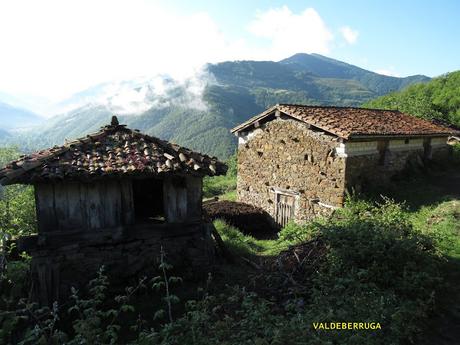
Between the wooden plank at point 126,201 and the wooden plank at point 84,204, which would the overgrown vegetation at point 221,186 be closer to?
the wooden plank at point 126,201

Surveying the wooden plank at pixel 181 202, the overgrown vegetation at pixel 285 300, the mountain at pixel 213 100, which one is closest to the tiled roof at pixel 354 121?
the overgrown vegetation at pixel 285 300

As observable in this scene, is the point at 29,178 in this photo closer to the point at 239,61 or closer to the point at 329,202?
the point at 329,202

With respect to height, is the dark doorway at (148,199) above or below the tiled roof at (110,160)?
below

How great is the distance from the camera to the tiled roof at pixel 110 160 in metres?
6.20

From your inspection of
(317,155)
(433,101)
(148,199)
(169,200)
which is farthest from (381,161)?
(433,101)

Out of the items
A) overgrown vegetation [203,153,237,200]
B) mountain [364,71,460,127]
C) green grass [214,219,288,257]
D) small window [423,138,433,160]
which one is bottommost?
overgrown vegetation [203,153,237,200]

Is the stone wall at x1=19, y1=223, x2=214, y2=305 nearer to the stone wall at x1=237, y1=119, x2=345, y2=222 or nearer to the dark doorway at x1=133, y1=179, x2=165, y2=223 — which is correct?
the dark doorway at x1=133, y1=179, x2=165, y2=223

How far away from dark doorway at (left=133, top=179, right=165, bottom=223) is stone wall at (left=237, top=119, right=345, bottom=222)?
5.32m

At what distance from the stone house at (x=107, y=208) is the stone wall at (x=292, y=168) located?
5221mm

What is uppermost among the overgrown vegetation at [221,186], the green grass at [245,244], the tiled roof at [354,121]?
the tiled roof at [354,121]

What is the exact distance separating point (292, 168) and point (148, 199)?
564 cm

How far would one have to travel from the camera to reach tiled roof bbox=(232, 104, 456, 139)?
11.6 metres

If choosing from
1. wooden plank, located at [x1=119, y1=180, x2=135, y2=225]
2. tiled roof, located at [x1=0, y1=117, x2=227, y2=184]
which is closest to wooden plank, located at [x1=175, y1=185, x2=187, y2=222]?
tiled roof, located at [x1=0, y1=117, x2=227, y2=184]

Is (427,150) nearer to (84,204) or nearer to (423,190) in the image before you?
(423,190)
